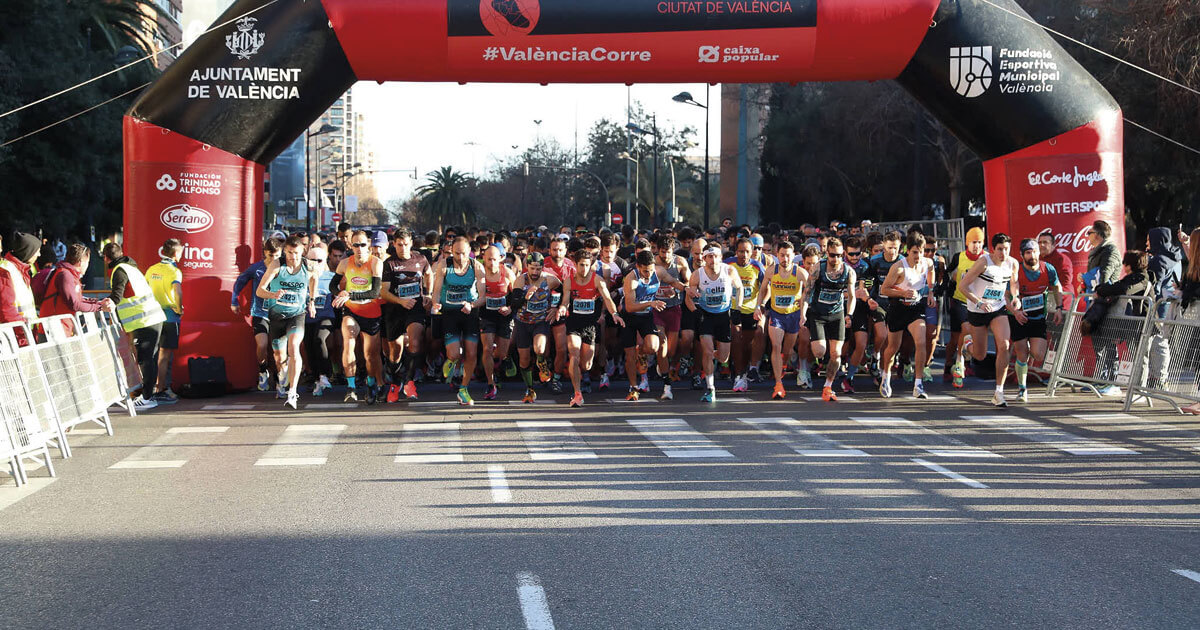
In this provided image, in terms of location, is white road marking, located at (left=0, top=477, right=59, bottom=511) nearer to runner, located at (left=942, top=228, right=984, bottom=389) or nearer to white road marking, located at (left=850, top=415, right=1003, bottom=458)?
white road marking, located at (left=850, top=415, right=1003, bottom=458)

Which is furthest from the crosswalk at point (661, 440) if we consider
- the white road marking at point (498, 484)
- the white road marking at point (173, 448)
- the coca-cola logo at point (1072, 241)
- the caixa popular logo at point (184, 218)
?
the caixa popular logo at point (184, 218)

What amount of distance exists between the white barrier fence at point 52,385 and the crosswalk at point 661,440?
1.88 ft

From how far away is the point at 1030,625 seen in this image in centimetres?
522

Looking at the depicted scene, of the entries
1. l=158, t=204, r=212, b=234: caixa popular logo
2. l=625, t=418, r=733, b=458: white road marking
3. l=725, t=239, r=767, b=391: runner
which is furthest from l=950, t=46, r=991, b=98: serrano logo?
l=158, t=204, r=212, b=234: caixa popular logo

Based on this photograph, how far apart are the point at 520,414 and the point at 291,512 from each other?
5215 millimetres

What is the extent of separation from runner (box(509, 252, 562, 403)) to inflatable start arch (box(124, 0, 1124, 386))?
2.62 meters

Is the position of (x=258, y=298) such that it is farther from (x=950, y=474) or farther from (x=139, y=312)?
(x=950, y=474)

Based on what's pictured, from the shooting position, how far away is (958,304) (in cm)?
1498

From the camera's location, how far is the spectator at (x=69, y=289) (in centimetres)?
1273

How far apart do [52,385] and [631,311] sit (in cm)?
606

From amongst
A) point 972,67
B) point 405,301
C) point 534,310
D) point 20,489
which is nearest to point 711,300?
point 534,310

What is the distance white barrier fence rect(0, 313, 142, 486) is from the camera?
29.4ft

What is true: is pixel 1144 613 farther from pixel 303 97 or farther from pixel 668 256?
pixel 303 97

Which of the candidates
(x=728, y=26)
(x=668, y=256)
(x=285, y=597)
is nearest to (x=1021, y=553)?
(x=285, y=597)
